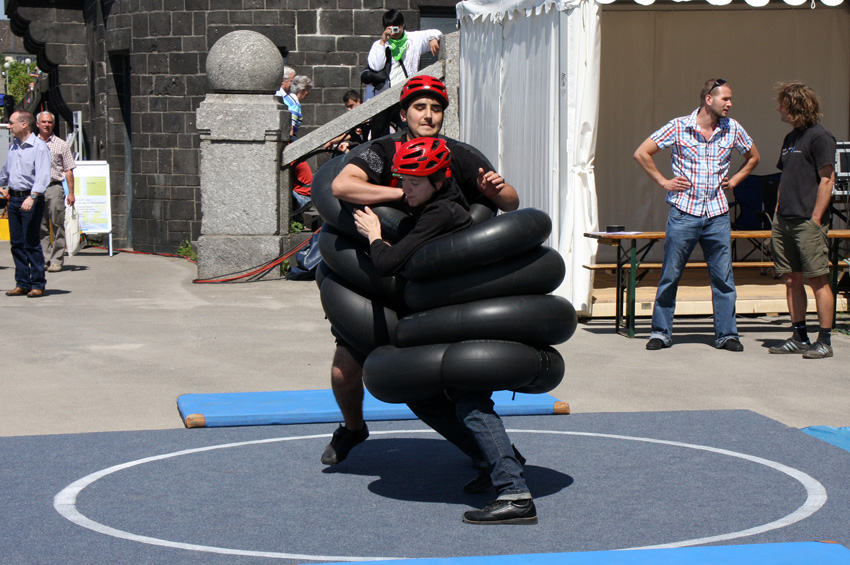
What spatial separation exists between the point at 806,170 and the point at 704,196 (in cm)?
79

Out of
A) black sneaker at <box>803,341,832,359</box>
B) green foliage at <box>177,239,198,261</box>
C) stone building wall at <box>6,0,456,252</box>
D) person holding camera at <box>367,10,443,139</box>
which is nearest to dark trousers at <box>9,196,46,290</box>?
person holding camera at <box>367,10,443,139</box>

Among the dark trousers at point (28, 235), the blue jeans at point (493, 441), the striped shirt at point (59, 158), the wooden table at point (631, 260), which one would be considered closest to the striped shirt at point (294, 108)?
the striped shirt at point (59, 158)

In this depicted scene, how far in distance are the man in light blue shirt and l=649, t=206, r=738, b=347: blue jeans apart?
6735 millimetres

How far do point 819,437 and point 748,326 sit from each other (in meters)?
4.32

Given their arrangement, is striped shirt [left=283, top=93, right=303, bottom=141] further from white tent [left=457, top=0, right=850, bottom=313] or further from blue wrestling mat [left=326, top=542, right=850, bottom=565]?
blue wrestling mat [left=326, top=542, right=850, bottom=565]

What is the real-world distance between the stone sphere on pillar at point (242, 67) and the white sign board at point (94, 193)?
190 inches

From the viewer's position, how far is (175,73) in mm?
17984

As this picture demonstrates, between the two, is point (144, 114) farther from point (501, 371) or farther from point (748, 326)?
point (501, 371)

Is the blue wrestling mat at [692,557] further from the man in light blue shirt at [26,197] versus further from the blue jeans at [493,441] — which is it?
the man in light blue shirt at [26,197]

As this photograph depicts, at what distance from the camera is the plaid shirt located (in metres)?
9.26

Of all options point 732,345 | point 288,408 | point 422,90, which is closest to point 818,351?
point 732,345

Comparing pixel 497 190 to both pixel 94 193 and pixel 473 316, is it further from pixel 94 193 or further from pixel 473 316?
pixel 94 193

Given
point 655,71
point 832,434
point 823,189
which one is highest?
point 655,71

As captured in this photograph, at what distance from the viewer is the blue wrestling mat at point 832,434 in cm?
639
